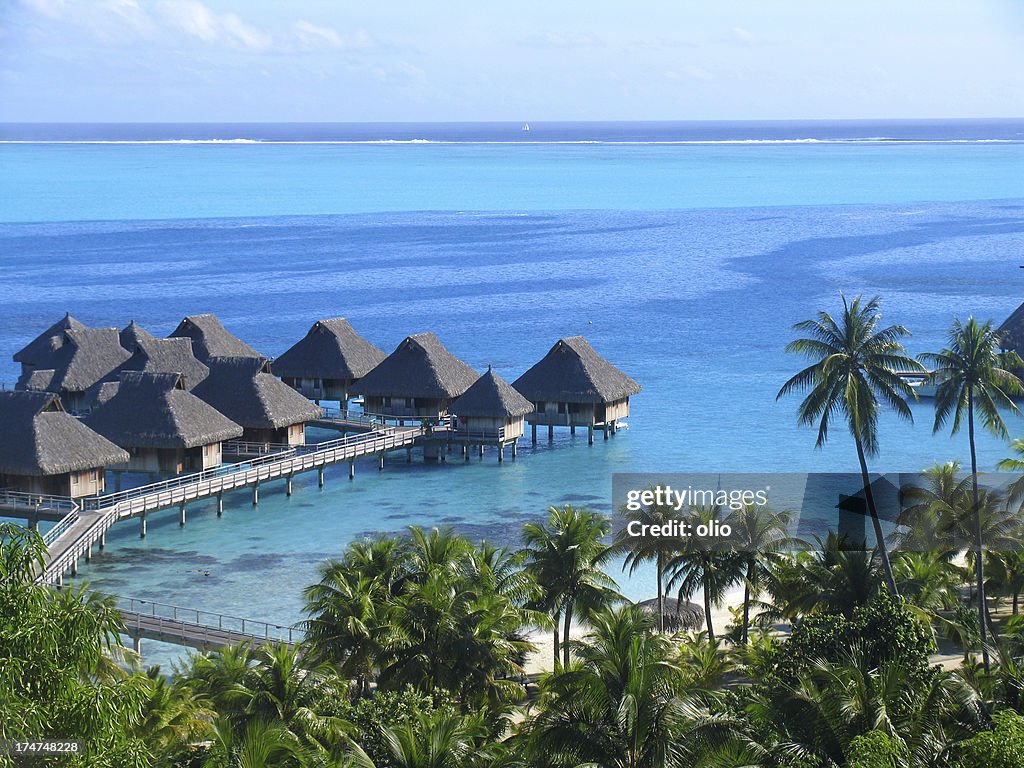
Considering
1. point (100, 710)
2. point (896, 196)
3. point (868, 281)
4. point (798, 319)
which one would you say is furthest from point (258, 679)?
point (896, 196)

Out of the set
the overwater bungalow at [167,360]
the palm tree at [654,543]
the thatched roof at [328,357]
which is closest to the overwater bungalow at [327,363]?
the thatched roof at [328,357]

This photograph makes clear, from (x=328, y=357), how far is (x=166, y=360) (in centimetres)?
645

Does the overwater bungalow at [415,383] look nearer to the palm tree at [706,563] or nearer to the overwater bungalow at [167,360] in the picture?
the overwater bungalow at [167,360]

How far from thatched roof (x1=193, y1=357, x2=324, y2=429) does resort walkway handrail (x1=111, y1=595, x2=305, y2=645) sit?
11.8m

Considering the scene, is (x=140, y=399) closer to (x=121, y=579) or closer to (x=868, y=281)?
(x=121, y=579)

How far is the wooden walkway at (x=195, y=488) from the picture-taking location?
34.4 meters

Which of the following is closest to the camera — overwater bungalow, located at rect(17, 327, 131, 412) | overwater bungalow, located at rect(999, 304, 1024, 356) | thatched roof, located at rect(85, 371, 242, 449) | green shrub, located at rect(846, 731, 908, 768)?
green shrub, located at rect(846, 731, 908, 768)

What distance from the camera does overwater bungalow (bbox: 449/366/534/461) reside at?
46.8 meters

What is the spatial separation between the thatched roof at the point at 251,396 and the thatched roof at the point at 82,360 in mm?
4995

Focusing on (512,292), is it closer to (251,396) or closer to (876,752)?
(251,396)

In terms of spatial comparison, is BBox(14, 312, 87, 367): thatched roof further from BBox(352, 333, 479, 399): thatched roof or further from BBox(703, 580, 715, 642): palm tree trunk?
BBox(703, 580, 715, 642): palm tree trunk

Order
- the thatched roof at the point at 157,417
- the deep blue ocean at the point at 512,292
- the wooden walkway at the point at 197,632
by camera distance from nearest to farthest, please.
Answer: the wooden walkway at the point at 197,632
the thatched roof at the point at 157,417
the deep blue ocean at the point at 512,292

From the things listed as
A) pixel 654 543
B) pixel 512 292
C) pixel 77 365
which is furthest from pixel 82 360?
pixel 512 292

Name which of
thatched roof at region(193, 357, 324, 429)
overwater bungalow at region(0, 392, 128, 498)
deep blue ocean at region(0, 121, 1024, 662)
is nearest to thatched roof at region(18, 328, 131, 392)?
thatched roof at region(193, 357, 324, 429)
